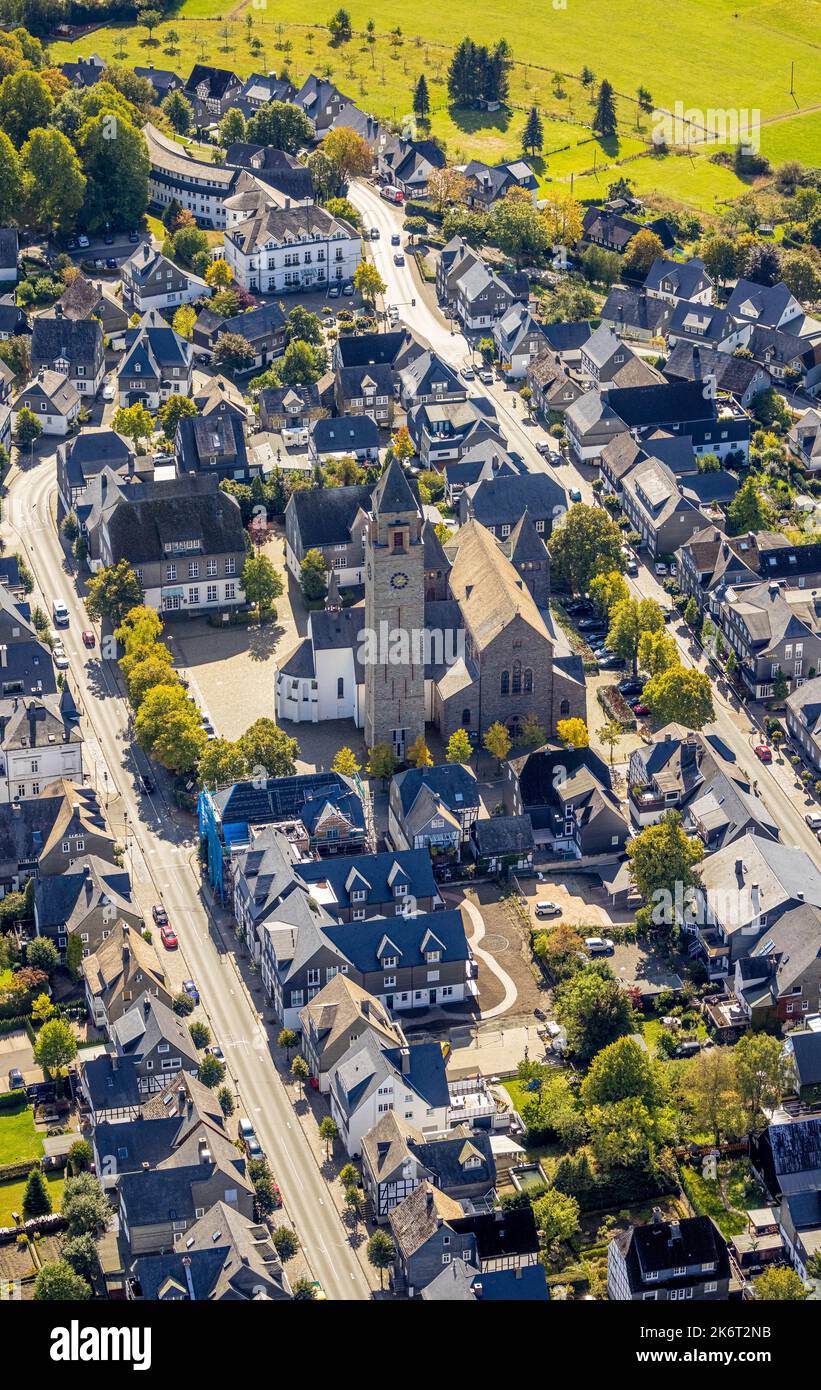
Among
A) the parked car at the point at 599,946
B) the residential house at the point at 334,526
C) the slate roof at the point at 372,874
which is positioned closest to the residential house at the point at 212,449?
the residential house at the point at 334,526

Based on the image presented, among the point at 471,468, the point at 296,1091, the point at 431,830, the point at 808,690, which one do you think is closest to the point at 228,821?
the point at 431,830

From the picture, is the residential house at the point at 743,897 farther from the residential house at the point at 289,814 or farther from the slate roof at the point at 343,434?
the slate roof at the point at 343,434

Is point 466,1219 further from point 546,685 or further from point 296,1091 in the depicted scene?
point 546,685

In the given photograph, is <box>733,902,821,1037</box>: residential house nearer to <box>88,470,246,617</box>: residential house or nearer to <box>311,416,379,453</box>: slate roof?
<box>88,470,246,617</box>: residential house
